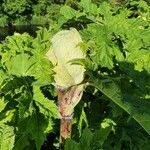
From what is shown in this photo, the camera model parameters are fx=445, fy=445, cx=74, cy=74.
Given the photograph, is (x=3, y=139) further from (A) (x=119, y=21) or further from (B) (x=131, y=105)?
(A) (x=119, y=21)

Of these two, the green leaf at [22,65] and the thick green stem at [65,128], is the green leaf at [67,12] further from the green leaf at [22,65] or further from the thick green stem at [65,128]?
the thick green stem at [65,128]

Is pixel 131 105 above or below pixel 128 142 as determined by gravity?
above

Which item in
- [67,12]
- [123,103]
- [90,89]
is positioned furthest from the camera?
[67,12]

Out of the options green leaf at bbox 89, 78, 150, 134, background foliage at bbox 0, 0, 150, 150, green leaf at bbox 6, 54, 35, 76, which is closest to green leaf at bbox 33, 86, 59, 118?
background foliage at bbox 0, 0, 150, 150

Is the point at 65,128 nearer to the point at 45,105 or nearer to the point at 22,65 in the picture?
the point at 45,105

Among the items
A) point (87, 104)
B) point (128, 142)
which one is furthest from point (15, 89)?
point (128, 142)

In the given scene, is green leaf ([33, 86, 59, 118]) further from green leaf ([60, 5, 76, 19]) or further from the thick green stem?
green leaf ([60, 5, 76, 19])

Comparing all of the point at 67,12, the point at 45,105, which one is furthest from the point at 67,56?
the point at 67,12

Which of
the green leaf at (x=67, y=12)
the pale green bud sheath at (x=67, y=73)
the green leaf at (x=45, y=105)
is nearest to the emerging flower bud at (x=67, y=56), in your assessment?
the pale green bud sheath at (x=67, y=73)
